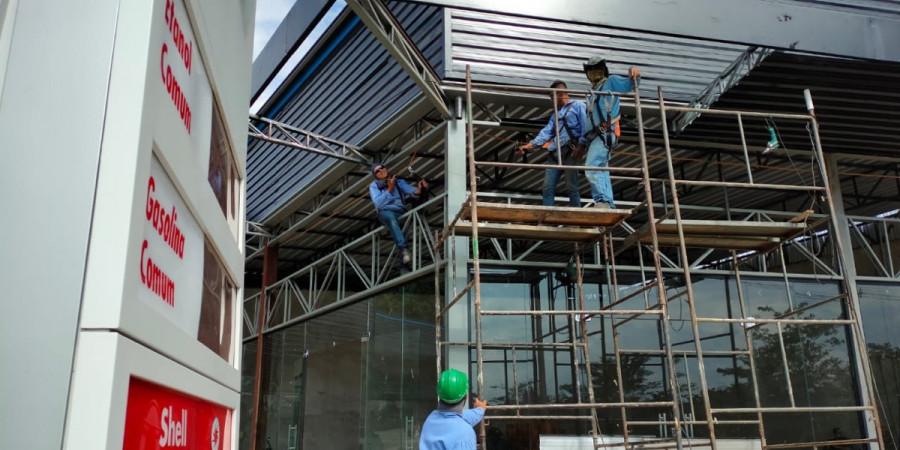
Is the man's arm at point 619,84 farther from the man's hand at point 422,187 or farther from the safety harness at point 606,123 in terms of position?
the man's hand at point 422,187

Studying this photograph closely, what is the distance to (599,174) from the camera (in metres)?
7.21

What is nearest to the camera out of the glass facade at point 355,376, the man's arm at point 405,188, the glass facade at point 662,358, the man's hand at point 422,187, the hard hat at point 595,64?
the hard hat at point 595,64

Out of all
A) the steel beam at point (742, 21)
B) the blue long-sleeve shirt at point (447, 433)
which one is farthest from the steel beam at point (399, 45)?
the blue long-sleeve shirt at point (447, 433)

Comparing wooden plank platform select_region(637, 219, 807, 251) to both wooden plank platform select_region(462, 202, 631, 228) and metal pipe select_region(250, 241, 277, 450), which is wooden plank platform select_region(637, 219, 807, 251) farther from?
metal pipe select_region(250, 241, 277, 450)

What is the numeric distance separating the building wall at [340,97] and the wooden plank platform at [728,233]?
3.66 m

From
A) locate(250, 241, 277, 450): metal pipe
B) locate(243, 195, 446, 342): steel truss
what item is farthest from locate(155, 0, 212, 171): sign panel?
locate(250, 241, 277, 450): metal pipe

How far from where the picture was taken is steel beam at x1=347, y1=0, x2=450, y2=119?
8211 millimetres

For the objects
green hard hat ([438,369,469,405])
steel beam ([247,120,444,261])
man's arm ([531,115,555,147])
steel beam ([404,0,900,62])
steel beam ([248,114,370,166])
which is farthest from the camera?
steel beam ([248,114,370,166])

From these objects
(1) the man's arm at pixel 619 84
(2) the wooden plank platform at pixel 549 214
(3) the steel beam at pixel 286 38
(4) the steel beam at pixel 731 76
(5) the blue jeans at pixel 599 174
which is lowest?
(2) the wooden plank platform at pixel 549 214

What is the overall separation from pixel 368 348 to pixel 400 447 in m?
1.93

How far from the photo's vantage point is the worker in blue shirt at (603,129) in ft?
23.5

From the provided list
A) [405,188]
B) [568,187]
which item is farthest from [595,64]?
[405,188]

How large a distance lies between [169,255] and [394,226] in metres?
9.44

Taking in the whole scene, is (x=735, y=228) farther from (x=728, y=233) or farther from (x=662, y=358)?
(x=662, y=358)
